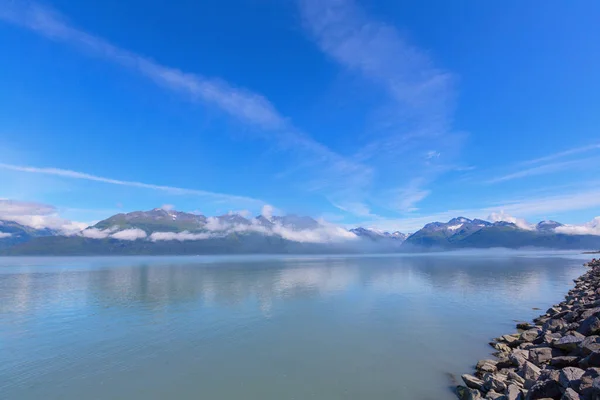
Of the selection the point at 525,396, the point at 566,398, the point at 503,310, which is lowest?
the point at 503,310

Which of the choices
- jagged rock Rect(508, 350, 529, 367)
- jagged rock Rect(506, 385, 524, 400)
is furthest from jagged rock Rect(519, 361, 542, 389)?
jagged rock Rect(508, 350, 529, 367)

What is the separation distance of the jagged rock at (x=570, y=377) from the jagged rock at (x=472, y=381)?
441 centimetres

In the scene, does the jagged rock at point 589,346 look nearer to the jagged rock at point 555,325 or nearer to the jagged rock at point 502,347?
the jagged rock at point 502,347

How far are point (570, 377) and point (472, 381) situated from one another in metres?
5.40

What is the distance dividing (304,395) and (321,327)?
14.1 meters

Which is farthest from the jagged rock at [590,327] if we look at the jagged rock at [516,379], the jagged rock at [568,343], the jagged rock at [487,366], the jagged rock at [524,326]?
the jagged rock at [524,326]

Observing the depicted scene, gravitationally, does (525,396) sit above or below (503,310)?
above

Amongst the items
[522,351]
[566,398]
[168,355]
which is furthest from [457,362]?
[168,355]

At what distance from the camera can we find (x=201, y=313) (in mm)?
35594

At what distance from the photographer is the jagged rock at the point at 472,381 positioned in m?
16.0

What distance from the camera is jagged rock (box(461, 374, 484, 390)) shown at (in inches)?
631

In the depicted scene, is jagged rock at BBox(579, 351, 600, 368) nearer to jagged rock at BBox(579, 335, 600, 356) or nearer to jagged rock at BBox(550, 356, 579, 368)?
jagged rock at BBox(579, 335, 600, 356)

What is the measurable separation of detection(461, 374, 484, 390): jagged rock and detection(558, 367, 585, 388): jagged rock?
4.41 meters

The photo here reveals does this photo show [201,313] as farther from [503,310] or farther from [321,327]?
[503,310]
